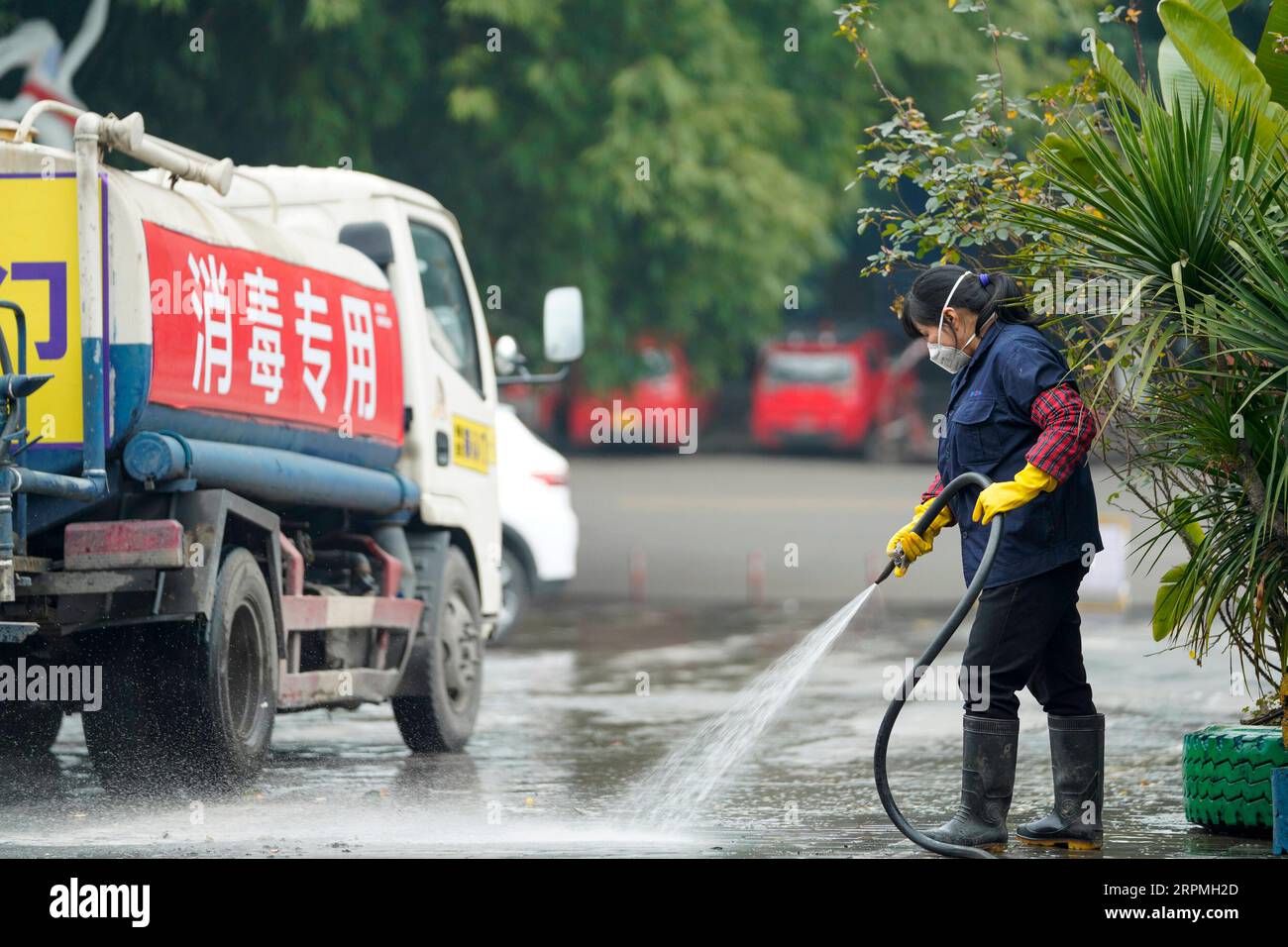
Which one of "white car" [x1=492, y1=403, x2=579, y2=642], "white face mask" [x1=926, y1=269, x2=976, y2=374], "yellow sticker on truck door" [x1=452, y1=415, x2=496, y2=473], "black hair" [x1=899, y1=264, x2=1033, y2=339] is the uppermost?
"black hair" [x1=899, y1=264, x2=1033, y2=339]

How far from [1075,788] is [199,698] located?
352 centimetres

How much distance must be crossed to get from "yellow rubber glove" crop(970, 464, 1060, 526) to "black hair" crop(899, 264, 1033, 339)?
673mm

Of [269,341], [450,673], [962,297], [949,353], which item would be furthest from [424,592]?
[962,297]

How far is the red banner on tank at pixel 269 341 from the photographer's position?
8.16 m

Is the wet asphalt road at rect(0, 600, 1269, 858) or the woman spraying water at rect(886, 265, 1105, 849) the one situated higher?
the woman spraying water at rect(886, 265, 1105, 849)

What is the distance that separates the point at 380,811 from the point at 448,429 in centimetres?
318

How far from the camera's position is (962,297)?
7246 mm

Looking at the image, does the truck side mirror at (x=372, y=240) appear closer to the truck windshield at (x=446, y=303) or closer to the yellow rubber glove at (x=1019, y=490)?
the truck windshield at (x=446, y=303)

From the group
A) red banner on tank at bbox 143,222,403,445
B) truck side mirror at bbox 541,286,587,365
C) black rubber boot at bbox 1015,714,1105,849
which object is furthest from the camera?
truck side mirror at bbox 541,286,587,365

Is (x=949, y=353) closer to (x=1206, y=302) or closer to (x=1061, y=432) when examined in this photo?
(x=1061, y=432)

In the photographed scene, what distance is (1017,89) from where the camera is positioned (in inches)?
872

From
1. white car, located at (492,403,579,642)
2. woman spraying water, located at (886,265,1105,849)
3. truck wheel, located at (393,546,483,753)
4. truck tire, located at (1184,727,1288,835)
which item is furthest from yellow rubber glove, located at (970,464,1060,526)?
white car, located at (492,403,579,642)

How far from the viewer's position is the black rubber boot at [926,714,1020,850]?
7074 mm

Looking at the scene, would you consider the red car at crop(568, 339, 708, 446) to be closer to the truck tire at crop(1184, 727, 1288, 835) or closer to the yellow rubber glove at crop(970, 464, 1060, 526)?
the truck tire at crop(1184, 727, 1288, 835)
